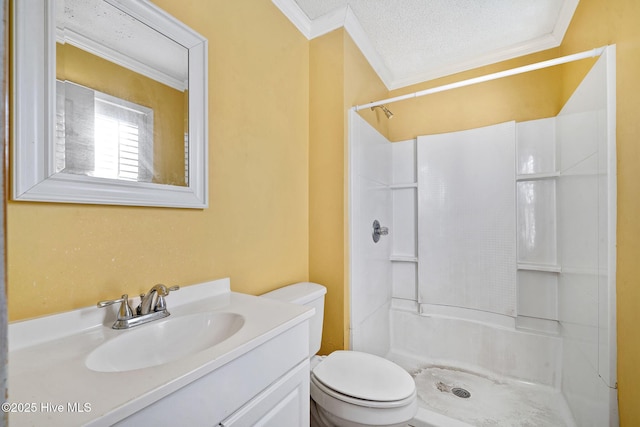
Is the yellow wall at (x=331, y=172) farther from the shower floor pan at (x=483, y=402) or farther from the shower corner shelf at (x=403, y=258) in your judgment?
A: the shower corner shelf at (x=403, y=258)

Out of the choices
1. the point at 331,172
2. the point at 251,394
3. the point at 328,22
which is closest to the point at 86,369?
the point at 251,394

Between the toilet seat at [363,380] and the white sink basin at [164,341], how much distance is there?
0.60 metres

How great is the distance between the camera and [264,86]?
1.42 metres

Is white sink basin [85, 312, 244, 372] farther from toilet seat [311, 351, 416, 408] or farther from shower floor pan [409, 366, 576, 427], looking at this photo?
shower floor pan [409, 366, 576, 427]

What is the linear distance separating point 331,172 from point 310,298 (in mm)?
765

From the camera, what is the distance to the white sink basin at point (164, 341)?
714 mm

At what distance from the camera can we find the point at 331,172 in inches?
66.8

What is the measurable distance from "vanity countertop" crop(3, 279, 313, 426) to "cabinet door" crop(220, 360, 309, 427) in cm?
16

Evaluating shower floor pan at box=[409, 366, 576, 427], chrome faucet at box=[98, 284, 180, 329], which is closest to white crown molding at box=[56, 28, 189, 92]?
chrome faucet at box=[98, 284, 180, 329]

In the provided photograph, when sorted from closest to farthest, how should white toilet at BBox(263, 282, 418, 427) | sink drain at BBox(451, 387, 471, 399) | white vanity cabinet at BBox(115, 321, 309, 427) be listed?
white vanity cabinet at BBox(115, 321, 309, 427)
white toilet at BBox(263, 282, 418, 427)
sink drain at BBox(451, 387, 471, 399)

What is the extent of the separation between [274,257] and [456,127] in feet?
5.97

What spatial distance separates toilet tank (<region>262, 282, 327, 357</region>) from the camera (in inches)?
53.0

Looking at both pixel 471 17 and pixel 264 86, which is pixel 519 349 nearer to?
pixel 471 17

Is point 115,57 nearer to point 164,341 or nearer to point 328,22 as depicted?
point 164,341
